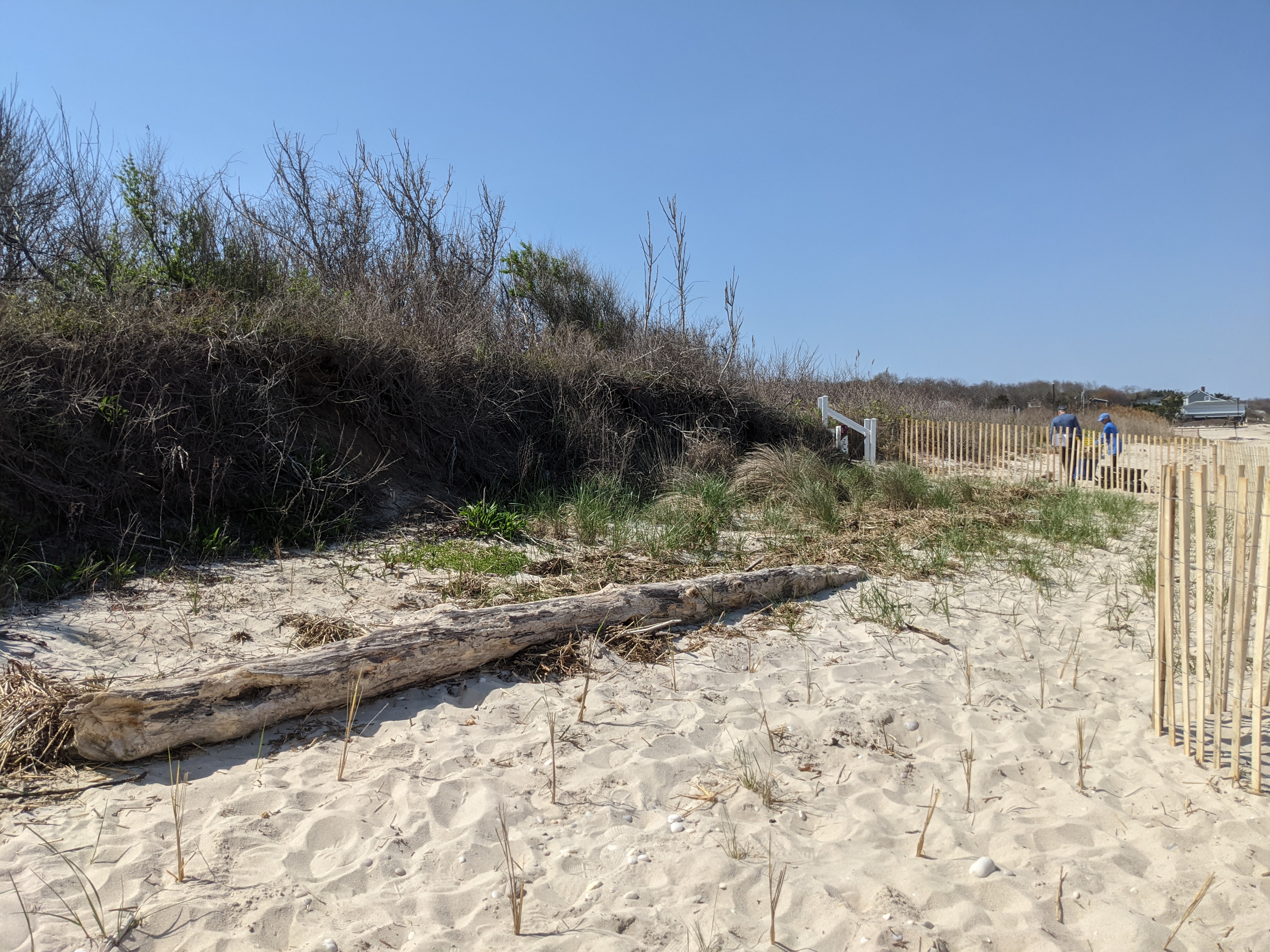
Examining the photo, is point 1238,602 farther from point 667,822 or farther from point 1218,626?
point 667,822

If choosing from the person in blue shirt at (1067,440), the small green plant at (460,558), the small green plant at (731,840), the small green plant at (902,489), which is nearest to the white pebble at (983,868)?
the small green plant at (731,840)

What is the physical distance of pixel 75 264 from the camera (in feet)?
30.0

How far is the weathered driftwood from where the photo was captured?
9.88 ft

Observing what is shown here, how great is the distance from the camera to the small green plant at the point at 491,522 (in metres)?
7.16

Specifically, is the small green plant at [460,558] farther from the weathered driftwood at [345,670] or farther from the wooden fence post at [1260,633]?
the wooden fence post at [1260,633]

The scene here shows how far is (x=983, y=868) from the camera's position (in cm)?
260

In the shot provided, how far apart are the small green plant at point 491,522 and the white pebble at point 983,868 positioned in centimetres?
518

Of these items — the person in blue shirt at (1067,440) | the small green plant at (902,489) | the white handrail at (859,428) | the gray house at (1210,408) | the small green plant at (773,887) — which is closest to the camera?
the small green plant at (773,887)

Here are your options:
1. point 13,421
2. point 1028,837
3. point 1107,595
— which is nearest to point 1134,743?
point 1028,837

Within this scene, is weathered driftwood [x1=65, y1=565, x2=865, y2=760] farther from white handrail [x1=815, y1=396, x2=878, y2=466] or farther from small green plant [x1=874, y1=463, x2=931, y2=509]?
white handrail [x1=815, y1=396, x2=878, y2=466]

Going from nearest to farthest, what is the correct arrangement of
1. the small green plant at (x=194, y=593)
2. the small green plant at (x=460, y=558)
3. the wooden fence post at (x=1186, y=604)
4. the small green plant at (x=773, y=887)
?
the small green plant at (x=773, y=887) < the wooden fence post at (x=1186, y=604) < the small green plant at (x=194, y=593) < the small green plant at (x=460, y=558)

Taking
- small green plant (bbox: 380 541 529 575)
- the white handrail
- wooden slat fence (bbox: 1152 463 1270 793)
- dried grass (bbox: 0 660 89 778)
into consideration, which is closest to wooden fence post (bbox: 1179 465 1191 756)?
wooden slat fence (bbox: 1152 463 1270 793)

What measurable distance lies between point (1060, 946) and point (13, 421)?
742 cm

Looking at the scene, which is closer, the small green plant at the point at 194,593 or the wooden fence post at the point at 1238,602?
the wooden fence post at the point at 1238,602
